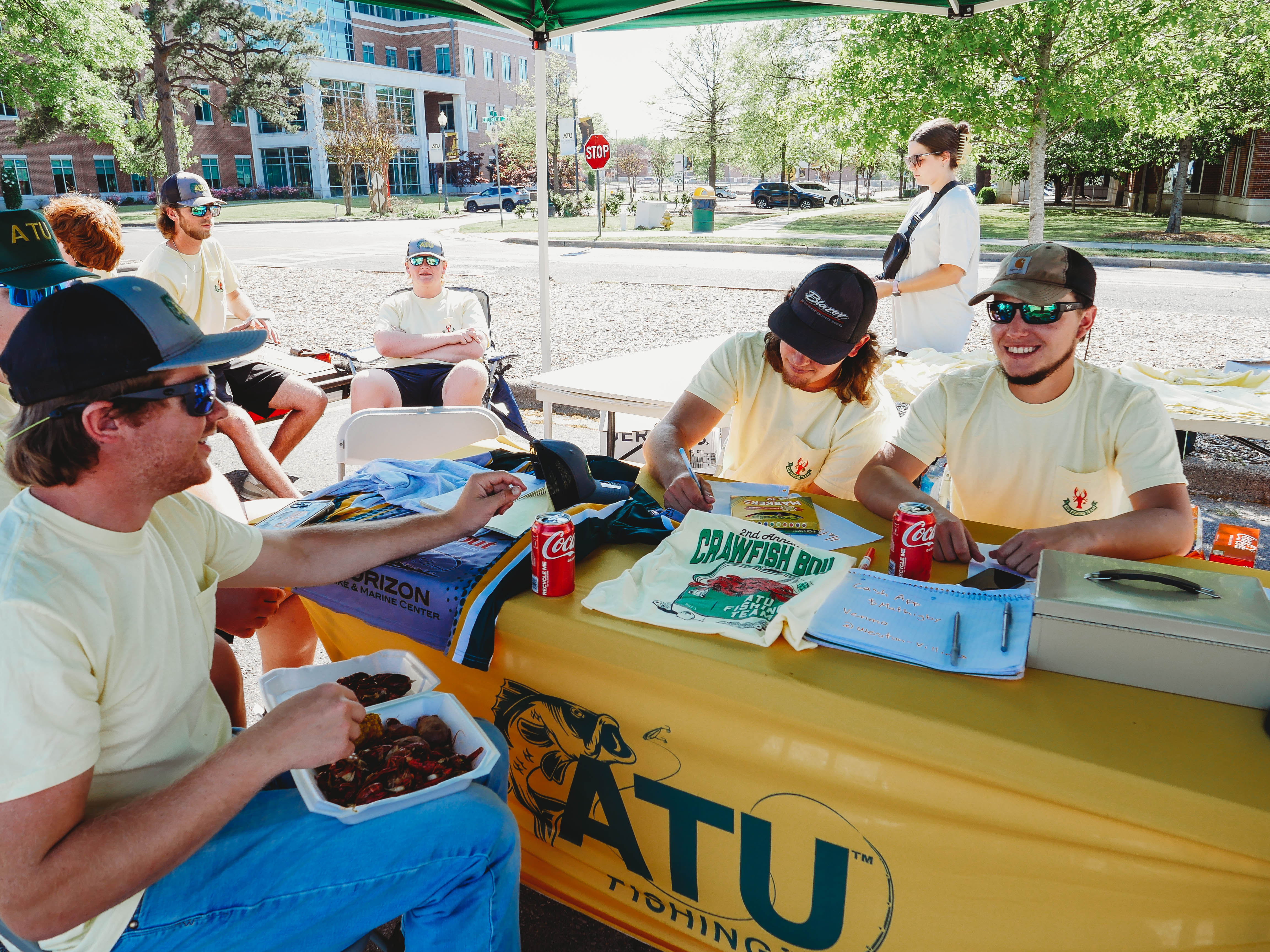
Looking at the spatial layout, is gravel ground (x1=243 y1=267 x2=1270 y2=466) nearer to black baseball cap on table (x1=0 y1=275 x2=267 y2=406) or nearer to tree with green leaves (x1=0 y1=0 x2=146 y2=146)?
tree with green leaves (x1=0 y1=0 x2=146 y2=146)

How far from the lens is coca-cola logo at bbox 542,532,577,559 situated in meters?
1.86

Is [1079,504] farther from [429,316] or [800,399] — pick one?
[429,316]

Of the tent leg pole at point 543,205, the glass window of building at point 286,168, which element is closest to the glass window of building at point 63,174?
the glass window of building at point 286,168

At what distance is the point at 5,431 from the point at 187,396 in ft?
3.78

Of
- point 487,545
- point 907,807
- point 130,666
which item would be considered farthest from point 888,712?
point 130,666

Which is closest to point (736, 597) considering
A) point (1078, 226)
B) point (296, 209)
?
point (1078, 226)

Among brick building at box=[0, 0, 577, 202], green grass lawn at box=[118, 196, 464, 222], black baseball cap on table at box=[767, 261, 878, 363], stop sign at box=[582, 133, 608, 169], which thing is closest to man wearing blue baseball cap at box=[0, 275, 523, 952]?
black baseball cap on table at box=[767, 261, 878, 363]

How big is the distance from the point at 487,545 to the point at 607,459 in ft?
2.17

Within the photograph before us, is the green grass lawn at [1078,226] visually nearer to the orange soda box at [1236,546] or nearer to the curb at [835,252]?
the curb at [835,252]

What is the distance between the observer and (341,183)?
48.6 metres

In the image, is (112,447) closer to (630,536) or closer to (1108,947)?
(630,536)

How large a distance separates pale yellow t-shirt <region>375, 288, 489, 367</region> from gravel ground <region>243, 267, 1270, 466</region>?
150cm

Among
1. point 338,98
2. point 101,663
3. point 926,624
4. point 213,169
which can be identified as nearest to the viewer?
point 101,663

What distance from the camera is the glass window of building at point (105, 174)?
39.6 m
